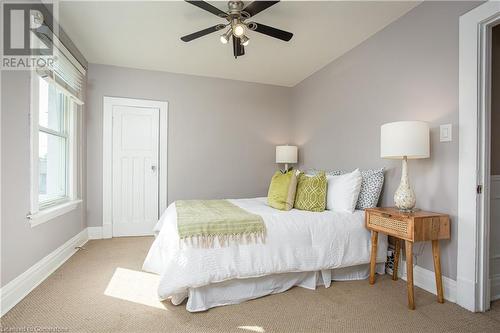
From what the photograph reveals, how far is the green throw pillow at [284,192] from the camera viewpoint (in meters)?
2.50

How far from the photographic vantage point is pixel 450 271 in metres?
2.00

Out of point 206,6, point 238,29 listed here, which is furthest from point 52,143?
point 238,29

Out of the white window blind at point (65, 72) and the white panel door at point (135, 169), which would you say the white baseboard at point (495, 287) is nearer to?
the white panel door at point (135, 169)

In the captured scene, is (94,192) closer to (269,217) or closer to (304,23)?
(269,217)

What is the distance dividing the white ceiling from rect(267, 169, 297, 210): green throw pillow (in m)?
1.51

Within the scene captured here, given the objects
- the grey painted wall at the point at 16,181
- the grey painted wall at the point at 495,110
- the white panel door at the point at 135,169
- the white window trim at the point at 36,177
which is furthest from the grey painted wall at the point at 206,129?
the grey painted wall at the point at 495,110

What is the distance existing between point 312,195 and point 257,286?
0.97 meters

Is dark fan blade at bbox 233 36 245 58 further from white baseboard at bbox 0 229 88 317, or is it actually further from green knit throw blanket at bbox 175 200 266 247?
white baseboard at bbox 0 229 88 317

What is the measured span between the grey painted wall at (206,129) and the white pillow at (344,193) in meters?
1.92

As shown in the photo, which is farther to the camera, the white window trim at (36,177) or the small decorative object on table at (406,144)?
the white window trim at (36,177)

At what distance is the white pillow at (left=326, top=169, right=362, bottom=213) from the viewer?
244 cm

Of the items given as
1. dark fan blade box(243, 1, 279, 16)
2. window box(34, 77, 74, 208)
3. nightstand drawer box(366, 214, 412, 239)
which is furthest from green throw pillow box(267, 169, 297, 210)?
window box(34, 77, 74, 208)

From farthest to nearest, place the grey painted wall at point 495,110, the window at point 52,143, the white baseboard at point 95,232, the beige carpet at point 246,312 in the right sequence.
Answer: the white baseboard at point 95,232 < the window at point 52,143 < the grey painted wall at point 495,110 < the beige carpet at point 246,312

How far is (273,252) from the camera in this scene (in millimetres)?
1982
